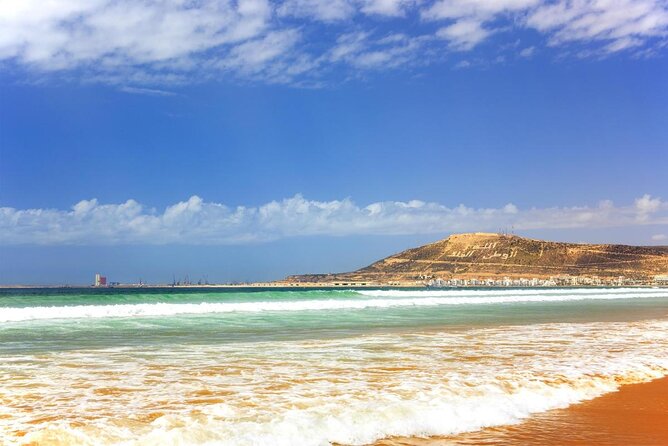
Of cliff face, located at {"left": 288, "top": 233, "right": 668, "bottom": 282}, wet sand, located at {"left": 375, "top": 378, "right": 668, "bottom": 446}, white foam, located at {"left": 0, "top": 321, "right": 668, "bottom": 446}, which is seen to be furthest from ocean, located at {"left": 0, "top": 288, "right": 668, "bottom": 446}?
cliff face, located at {"left": 288, "top": 233, "right": 668, "bottom": 282}

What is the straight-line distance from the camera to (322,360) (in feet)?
33.7

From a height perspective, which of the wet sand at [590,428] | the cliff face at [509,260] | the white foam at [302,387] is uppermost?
the cliff face at [509,260]

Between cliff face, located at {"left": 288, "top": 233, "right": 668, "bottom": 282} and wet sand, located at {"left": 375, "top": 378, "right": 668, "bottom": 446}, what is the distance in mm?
151783

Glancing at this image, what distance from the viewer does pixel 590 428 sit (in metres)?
6.23

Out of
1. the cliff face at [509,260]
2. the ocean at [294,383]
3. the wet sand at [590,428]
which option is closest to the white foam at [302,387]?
the ocean at [294,383]

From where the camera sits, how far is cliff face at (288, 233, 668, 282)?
154250 millimetres

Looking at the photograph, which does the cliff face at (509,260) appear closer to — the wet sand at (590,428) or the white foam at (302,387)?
the white foam at (302,387)

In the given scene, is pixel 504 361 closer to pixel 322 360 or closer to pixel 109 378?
pixel 322 360

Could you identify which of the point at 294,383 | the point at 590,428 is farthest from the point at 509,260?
the point at 590,428

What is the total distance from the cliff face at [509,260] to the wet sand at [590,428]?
498 ft

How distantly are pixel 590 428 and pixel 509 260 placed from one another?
6472 inches

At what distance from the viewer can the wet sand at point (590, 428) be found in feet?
18.7

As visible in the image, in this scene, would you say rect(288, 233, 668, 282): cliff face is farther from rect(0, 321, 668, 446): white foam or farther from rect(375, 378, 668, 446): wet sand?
rect(375, 378, 668, 446): wet sand

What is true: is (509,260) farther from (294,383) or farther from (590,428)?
(590,428)
